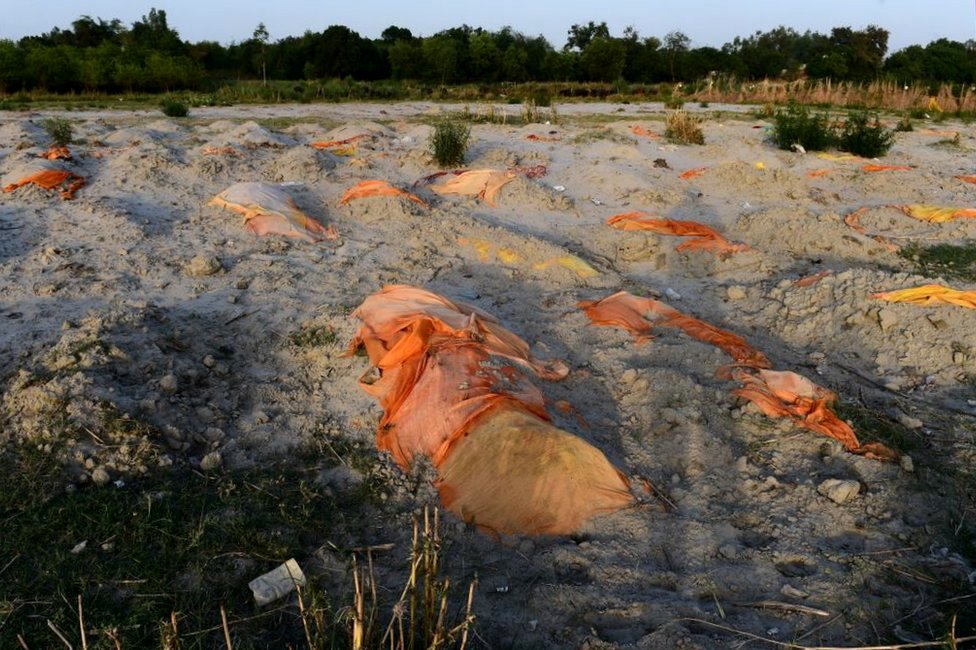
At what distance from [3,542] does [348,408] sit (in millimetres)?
1548

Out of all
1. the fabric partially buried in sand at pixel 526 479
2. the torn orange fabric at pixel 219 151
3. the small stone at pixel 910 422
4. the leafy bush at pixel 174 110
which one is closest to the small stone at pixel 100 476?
the fabric partially buried in sand at pixel 526 479

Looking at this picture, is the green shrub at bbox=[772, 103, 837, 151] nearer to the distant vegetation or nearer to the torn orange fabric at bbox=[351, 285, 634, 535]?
the torn orange fabric at bbox=[351, 285, 634, 535]

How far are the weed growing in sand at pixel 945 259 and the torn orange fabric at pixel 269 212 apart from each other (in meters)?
5.16

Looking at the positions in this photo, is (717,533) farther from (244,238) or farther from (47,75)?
(47,75)

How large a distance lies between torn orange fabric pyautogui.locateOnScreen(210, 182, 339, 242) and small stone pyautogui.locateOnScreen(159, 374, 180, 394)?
9.18 feet

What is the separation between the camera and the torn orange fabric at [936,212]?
7.50 meters

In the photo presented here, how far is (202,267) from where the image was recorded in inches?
214

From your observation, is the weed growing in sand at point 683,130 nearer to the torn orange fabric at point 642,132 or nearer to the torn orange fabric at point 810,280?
the torn orange fabric at point 642,132

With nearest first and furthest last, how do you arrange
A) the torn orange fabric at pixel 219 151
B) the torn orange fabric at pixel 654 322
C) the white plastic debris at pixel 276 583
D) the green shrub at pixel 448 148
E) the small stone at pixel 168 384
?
the white plastic debris at pixel 276 583, the small stone at pixel 168 384, the torn orange fabric at pixel 654 322, the torn orange fabric at pixel 219 151, the green shrub at pixel 448 148

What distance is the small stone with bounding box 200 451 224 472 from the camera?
130 inches

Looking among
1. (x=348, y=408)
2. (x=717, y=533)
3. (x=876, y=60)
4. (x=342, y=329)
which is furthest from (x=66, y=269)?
(x=876, y=60)

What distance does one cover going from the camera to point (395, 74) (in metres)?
33.7

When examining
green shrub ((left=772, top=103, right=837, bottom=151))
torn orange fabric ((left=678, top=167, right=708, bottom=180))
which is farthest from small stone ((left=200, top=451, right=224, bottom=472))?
green shrub ((left=772, top=103, right=837, bottom=151))

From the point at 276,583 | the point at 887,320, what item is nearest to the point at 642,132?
the point at 887,320
